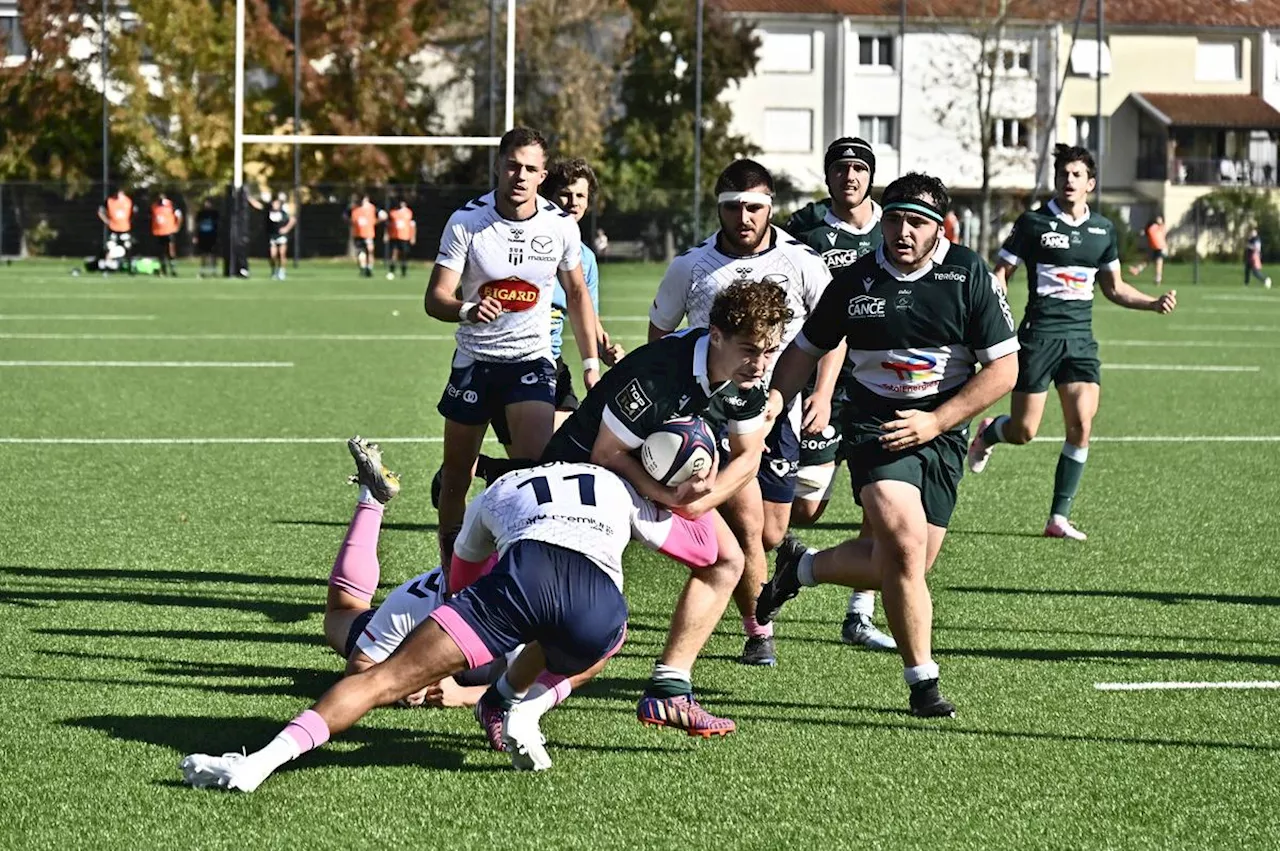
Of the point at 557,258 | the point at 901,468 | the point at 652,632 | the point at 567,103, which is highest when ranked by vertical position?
the point at 567,103

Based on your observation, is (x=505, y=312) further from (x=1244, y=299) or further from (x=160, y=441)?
(x=1244, y=299)

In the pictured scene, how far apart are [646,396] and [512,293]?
2.43m

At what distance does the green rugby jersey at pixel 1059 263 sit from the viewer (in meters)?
10.7

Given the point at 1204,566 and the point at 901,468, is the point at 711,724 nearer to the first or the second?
the point at 901,468

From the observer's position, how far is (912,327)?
6566 millimetres

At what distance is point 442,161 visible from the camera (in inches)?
2298

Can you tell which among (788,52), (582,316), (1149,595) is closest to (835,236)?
(582,316)

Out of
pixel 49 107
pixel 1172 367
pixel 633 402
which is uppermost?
pixel 49 107

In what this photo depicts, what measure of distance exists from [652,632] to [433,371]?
42.2 feet

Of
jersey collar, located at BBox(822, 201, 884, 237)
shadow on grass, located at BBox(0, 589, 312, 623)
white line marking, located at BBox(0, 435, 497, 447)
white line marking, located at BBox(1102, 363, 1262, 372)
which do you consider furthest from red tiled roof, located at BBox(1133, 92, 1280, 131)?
shadow on grass, located at BBox(0, 589, 312, 623)

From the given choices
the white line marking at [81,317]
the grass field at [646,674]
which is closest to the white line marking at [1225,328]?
the grass field at [646,674]

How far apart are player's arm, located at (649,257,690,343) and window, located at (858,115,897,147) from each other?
66.0 m

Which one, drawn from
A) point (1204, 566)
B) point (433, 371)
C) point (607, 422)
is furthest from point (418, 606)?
point (433, 371)

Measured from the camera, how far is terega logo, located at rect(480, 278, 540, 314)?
789 cm
